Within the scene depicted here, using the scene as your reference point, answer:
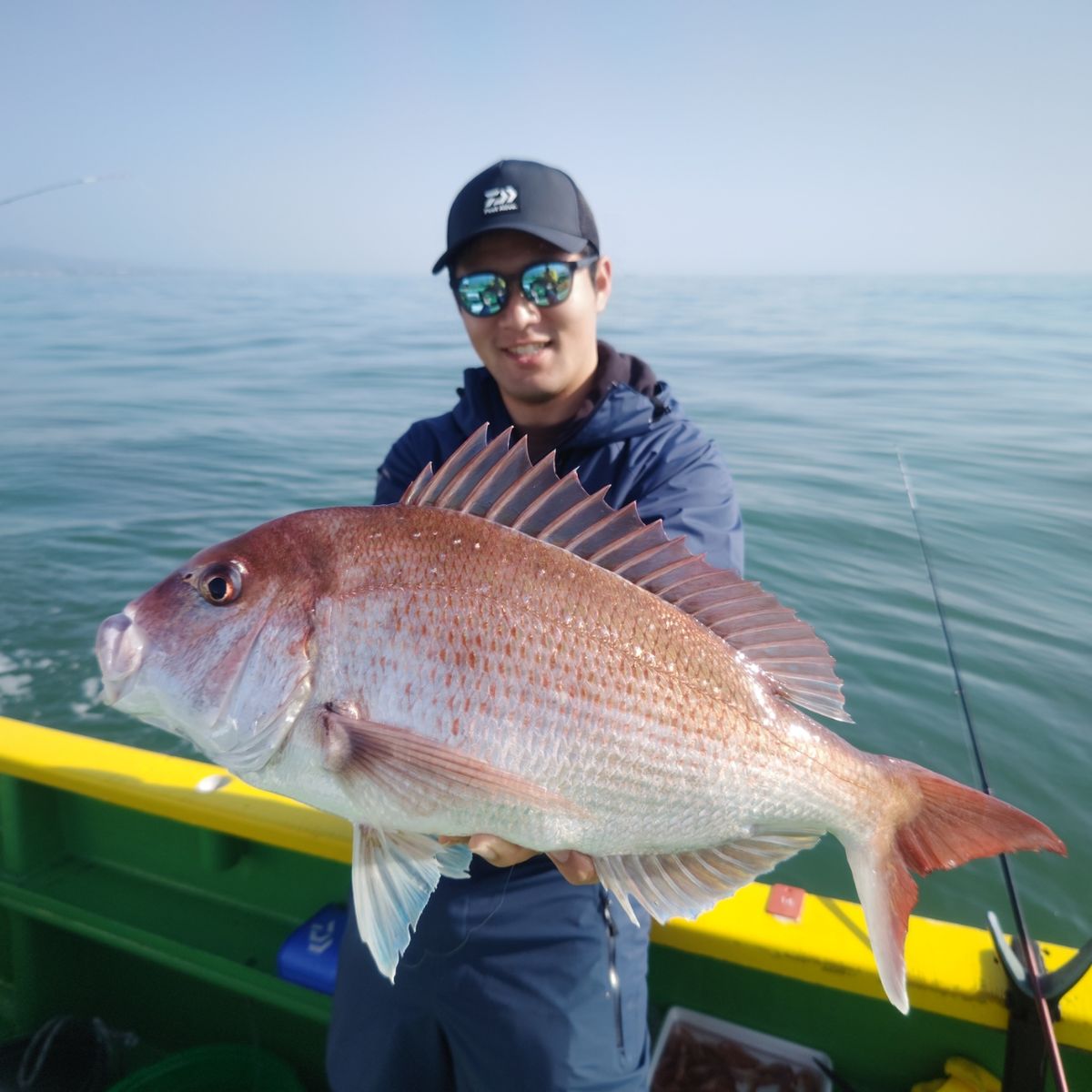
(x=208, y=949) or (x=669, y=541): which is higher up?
(x=669, y=541)

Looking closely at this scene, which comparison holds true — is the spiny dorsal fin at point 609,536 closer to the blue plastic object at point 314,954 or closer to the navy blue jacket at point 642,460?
the navy blue jacket at point 642,460

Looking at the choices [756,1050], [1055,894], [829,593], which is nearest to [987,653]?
[829,593]

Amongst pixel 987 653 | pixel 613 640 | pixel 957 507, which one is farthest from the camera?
pixel 957 507

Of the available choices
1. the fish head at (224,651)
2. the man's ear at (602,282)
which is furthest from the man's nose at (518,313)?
the fish head at (224,651)

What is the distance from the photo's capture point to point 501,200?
2633mm

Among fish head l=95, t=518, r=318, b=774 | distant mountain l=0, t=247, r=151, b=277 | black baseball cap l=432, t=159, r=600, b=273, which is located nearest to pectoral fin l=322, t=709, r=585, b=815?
fish head l=95, t=518, r=318, b=774

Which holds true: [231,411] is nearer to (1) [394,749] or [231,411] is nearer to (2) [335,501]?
(2) [335,501]

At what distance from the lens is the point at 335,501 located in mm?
8625

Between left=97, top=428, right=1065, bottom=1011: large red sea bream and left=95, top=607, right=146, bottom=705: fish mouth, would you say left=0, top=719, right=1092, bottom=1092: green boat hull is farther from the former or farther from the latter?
left=95, top=607, right=146, bottom=705: fish mouth

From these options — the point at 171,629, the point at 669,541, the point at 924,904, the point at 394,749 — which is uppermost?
the point at 669,541

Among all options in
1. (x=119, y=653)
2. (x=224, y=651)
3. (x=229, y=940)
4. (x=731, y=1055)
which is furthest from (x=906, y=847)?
(x=229, y=940)

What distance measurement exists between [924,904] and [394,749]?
11.3ft

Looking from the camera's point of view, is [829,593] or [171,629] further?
[829,593]

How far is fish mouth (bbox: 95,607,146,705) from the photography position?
1572 millimetres
